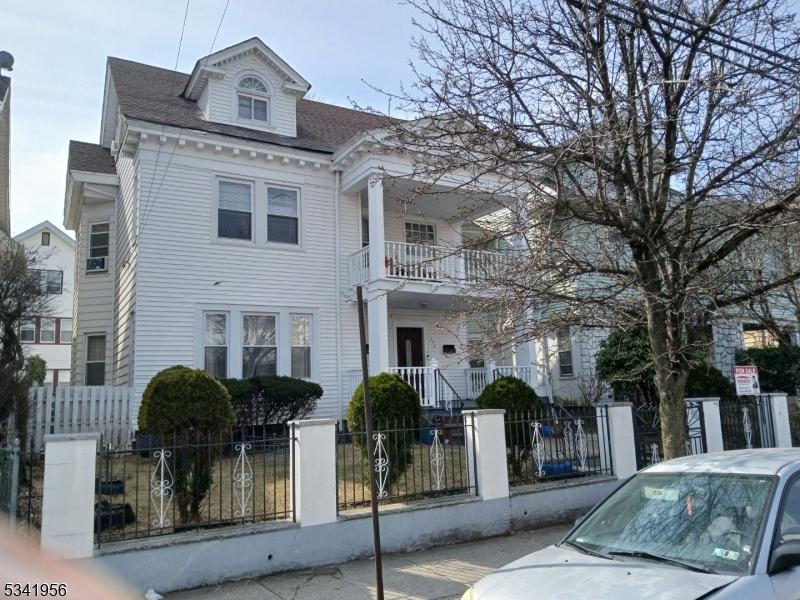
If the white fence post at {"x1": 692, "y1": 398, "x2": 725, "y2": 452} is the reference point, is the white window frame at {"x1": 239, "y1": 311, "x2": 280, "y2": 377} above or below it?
above

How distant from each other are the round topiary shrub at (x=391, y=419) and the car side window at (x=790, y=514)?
4.60m

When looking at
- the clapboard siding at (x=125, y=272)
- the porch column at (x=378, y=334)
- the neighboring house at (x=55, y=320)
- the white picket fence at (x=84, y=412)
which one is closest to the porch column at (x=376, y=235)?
the porch column at (x=378, y=334)

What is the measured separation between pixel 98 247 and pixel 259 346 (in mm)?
6256

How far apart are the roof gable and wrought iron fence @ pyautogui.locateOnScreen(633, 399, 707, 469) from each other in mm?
12359

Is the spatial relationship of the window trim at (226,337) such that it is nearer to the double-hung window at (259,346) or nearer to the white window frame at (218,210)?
the double-hung window at (259,346)

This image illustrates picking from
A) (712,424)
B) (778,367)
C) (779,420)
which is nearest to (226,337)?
(712,424)

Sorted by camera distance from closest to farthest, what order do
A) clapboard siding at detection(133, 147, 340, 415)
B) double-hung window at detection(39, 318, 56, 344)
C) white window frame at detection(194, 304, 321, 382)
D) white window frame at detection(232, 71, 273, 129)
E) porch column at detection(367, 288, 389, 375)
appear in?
clapboard siding at detection(133, 147, 340, 415)
white window frame at detection(194, 304, 321, 382)
porch column at detection(367, 288, 389, 375)
white window frame at detection(232, 71, 273, 129)
double-hung window at detection(39, 318, 56, 344)

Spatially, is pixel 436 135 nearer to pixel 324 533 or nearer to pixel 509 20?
pixel 509 20

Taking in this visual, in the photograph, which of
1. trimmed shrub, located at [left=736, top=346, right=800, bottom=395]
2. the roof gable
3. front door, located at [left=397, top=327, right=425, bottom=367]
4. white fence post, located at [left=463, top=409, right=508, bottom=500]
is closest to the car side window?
white fence post, located at [left=463, top=409, right=508, bottom=500]

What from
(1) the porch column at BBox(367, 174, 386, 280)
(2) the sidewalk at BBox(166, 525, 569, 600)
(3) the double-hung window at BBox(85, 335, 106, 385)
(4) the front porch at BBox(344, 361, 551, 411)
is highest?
(1) the porch column at BBox(367, 174, 386, 280)

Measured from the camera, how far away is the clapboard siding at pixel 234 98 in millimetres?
15914

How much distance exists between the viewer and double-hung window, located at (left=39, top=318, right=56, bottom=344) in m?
39.3

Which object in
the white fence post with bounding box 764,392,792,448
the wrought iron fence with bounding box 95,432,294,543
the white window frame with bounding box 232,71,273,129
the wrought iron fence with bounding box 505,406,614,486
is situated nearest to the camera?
the wrought iron fence with bounding box 95,432,294,543

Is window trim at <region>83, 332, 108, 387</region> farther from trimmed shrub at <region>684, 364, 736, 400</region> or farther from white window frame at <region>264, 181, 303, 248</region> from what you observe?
trimmed shrub at <region>684, 364, 736, 400</region>
